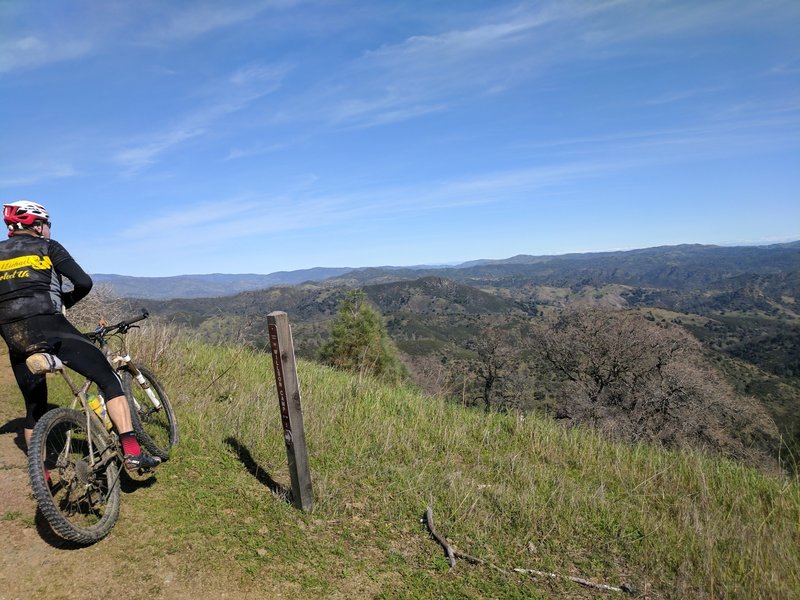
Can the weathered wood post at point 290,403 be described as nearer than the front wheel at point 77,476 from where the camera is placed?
No

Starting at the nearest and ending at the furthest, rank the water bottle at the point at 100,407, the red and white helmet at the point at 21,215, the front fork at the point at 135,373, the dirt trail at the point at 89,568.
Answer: the dirt trail at the point at 89,568, the red and white helmet at the point at 21,215, the water bottle at the point at 100,407, the front fork at the point at 135,373

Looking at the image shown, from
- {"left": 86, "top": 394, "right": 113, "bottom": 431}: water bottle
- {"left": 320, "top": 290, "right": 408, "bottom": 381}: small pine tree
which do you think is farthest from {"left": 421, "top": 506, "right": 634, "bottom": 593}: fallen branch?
{"left": 320, "top": 290, "right": 408, "bottom": 381}: small pine tree

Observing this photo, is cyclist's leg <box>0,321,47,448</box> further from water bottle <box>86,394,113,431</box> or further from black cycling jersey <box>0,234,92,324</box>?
water bottle <box>86,394,113,431</box>

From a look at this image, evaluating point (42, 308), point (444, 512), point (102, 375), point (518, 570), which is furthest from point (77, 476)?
point (518, 570)

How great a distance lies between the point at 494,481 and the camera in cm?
518

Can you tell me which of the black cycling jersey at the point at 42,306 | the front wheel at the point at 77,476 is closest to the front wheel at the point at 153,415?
the front wheel at the point at 77,476

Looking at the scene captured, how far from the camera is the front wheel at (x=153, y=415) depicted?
15.4ft

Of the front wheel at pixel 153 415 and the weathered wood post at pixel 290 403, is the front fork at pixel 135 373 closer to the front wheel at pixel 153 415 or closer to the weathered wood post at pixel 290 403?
Result: the front wheel at pixel 153 415

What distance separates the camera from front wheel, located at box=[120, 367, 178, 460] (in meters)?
4.68

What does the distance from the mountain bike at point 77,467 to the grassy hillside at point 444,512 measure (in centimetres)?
28

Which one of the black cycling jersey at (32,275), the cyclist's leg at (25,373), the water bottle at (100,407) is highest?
the black cycling jersey at (32,275)

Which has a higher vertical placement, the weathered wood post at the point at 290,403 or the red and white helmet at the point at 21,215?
the red and white helmet at the point at 21,215

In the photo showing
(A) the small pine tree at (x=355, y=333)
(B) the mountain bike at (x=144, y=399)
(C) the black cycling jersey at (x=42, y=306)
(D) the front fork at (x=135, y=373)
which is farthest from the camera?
(A) the small pine tree at (x=355, y=333)

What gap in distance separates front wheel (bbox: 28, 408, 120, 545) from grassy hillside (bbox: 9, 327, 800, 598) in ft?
0.88
